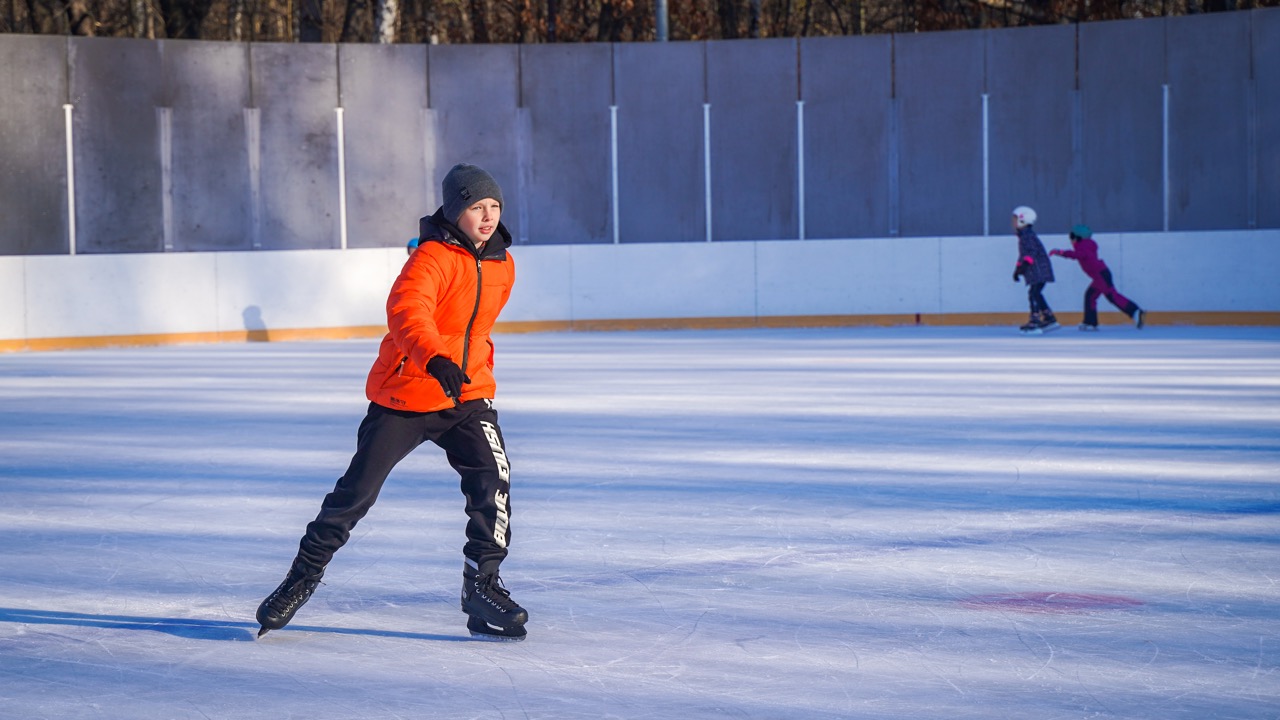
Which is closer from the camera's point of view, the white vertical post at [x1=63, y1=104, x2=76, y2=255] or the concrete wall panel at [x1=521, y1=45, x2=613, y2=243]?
the white vertical post at [x1=63, y1=104, x2=76, y2=255]

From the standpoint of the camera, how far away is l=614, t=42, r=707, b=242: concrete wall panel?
70.4ft

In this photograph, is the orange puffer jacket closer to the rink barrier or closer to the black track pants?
the black track pants

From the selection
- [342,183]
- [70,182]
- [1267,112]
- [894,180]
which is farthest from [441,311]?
[1267,112]

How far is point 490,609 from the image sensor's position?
4.16 m

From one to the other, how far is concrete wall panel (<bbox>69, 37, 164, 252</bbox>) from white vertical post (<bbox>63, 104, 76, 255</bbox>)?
0.06 meters

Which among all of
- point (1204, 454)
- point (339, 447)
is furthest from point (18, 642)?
point (1204, 454)

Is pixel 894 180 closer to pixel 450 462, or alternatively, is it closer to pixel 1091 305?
pixel 1091 305

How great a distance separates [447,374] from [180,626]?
1.22 m

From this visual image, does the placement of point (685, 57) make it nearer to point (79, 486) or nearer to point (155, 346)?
point (155, 346)

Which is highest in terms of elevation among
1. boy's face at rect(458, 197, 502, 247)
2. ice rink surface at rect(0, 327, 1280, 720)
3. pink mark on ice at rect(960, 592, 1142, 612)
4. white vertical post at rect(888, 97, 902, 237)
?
white vertical post at rect(888, 97, 902, 237)

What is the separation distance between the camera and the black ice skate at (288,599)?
420 centimetres

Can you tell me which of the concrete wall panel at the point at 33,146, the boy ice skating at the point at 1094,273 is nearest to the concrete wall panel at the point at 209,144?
the concrete wall panel at the point at 33,146

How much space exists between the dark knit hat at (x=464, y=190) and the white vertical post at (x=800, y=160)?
17.6 m

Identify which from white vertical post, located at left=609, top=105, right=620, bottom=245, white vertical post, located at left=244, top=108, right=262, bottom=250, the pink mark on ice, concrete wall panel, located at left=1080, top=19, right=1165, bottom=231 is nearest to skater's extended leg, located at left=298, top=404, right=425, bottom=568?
the pink mark on ice
